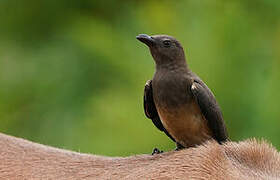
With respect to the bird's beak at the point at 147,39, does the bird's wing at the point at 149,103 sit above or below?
below

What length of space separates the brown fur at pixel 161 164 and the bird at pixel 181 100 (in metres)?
0.11

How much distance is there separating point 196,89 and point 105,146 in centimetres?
245

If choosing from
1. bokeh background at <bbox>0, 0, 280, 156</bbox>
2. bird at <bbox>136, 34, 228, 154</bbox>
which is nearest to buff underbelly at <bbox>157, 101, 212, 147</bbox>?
bird at <bbox>136, 34, 228, 154</bbox>

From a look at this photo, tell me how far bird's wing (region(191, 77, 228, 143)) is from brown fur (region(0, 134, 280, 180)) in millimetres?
94

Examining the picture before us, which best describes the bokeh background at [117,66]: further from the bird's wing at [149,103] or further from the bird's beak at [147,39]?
the bird's beak at [147,39]

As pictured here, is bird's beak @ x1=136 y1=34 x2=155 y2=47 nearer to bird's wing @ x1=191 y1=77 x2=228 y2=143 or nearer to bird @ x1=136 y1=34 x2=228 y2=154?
bird @ x1=136 y1=34 x2=228 y2=154

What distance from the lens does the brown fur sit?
1.63 meters

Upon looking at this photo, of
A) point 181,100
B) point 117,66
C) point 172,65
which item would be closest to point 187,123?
point 181,100

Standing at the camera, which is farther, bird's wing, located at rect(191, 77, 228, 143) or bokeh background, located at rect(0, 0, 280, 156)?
bokeh background, located at rect(0, 0, 280, 156)

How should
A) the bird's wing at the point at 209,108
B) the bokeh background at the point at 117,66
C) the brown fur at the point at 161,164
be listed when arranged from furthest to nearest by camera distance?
the bokeh background at the point at 117,66
the bird's wing at the point at 209,108
the brown fur at the point at 161,164

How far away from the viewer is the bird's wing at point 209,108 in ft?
5.96

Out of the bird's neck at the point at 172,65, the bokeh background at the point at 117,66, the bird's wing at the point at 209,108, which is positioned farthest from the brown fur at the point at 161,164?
the bokeh background at the point at 117,66

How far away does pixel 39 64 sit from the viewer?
17.4 ft

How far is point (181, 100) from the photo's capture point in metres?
1.85
